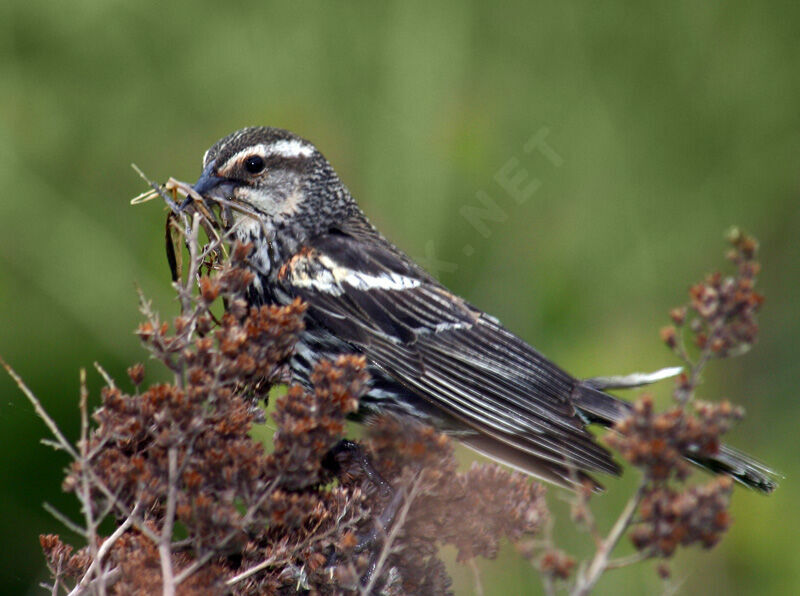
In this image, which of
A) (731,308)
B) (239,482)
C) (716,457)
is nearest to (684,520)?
(731,308)

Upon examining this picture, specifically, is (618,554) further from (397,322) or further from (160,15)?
(160,15)

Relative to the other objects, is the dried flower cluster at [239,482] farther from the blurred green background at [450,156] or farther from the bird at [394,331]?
the blurred green background at [450,156]

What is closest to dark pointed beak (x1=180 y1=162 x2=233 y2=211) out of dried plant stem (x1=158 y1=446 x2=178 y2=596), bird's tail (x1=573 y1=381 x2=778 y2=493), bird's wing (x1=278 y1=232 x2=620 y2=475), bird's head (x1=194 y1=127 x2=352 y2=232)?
bird's head (x1=194 y1=127 x2=352 y2=232)

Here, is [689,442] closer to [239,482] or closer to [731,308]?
[731,308]

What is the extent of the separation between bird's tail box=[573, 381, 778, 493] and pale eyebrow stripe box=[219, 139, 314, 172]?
105cm

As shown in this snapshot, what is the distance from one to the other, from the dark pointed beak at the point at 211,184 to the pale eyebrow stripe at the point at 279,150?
0.03m

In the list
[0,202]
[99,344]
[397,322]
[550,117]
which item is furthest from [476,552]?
[0,202]

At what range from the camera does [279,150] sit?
9.93 feet

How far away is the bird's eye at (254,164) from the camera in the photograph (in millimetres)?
2922

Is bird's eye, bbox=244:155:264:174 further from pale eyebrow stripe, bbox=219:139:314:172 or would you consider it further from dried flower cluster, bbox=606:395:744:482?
dried flower cluster, bbox=606:395:744:482

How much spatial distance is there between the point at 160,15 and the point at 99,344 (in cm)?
132

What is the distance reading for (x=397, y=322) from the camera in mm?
2854

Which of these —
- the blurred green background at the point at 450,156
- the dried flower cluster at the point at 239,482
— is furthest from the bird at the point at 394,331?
the blurred green background at the point at 450,156

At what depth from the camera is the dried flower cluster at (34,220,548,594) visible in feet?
5.42
